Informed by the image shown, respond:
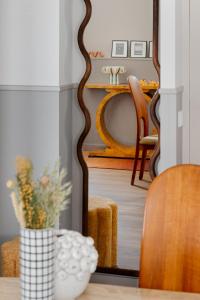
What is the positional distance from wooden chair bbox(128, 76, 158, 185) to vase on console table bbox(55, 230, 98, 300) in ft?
7.08

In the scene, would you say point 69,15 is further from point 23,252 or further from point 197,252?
point 23,252

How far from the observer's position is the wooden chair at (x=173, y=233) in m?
1.71

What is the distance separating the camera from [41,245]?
1.29 meters

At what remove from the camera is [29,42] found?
11.3 feet

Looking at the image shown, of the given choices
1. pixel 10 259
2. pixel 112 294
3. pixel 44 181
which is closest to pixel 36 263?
pixel 44 181

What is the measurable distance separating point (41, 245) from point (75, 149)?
2.32m

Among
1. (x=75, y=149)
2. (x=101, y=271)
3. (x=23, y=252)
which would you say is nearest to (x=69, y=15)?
(x=75, y=149)

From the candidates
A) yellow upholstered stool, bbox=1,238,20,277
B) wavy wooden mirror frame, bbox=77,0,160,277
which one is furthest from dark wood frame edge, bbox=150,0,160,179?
yellow upholstered stool, bbox=1,238,20,277

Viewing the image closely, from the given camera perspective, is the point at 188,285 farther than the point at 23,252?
Yes

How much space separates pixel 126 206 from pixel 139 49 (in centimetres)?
93

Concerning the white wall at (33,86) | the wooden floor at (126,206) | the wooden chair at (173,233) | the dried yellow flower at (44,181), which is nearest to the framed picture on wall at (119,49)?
the white wall at (33,86)

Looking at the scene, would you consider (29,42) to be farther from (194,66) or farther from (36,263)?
(36,263)

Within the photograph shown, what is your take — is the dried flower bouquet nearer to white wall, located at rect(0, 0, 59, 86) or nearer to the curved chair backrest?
white wall, located at rect(0, 0, 59, 86)

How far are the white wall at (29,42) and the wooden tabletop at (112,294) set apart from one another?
199 cm
